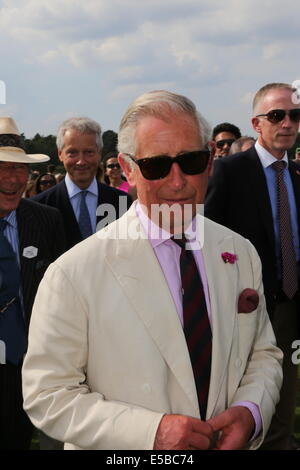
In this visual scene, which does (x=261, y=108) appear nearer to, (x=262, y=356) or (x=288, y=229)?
(x=288, y=229)

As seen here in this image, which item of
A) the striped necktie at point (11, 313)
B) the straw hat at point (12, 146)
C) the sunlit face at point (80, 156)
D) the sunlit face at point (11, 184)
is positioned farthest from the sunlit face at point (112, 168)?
the striped necktie at point (11, 313)

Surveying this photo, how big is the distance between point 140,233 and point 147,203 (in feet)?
0.35

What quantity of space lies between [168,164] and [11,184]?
2.00 meters

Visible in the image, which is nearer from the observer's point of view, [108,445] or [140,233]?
[108,445]

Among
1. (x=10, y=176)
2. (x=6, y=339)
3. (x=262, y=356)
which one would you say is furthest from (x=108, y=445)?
(x=10, y=176)

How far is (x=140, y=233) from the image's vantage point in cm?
225

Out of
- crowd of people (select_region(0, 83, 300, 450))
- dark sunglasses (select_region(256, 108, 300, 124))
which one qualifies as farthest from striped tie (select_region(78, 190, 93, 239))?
crowd of people (select_region(0, 83, 300, 450))

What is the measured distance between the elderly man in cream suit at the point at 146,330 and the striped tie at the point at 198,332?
0.01m

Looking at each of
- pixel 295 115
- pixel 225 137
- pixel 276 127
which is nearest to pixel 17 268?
pixel 276 127

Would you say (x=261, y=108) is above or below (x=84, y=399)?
above
